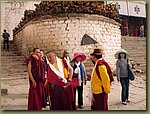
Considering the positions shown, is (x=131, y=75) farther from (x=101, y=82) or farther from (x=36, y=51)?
(x=36, y=51)

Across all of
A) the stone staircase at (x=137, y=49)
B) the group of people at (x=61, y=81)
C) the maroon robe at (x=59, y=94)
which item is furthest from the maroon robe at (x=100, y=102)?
the stone staircase at (x=137, y=49)

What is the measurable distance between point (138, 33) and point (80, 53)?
28.3 inches

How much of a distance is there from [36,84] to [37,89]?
0.18ft

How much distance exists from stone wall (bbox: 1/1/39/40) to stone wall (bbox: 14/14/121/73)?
0.36 feet

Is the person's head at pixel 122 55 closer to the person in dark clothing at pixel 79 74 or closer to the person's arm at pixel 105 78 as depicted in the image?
the person's arm at pixel 105 78

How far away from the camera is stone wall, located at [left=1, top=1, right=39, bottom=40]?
3.60m

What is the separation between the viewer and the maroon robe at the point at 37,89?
3551 mm

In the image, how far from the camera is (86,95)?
3.56 m

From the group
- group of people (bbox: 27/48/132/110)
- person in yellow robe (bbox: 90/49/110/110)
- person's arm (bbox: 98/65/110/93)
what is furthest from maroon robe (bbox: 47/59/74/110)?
person's arm (bbox: 98/65/110/93)

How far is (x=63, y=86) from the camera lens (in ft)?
11.6

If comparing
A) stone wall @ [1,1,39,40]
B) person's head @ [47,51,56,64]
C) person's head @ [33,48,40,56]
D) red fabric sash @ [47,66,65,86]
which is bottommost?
red fabric sash @ [47,66,65,86]

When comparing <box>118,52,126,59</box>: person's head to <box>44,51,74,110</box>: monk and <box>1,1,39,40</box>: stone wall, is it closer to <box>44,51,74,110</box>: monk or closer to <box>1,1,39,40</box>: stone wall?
<box>44,51,74,110</box>: monk

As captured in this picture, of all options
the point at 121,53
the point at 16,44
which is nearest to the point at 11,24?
the point at 16,44

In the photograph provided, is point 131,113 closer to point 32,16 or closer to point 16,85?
point 16,85
